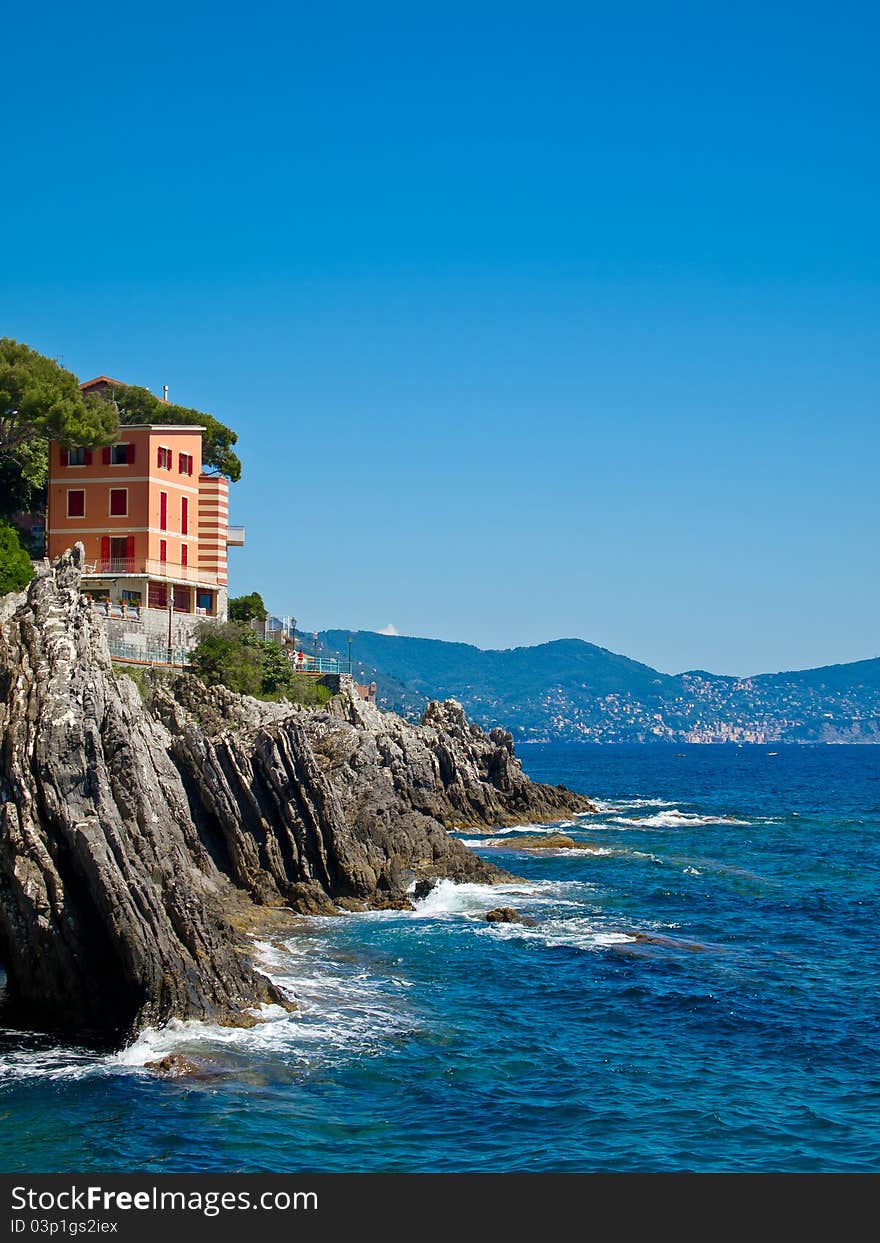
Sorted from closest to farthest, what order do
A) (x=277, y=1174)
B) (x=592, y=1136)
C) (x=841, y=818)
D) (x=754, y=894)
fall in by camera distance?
(x=277, y=1174) → (x=592, y=1136) → (x=754, y=894) → (x=841, y=818)

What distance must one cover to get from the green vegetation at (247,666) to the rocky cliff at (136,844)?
13263 millimetres

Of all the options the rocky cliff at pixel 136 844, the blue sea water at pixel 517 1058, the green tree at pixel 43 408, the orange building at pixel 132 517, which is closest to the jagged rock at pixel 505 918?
the blue sea water at pixel 517 1058

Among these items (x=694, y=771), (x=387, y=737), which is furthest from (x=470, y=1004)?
(x=694, y=771)

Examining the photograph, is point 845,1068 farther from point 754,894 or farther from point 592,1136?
point 754,894

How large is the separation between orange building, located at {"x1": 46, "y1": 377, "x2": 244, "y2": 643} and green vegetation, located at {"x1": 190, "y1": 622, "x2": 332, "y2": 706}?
295 cm

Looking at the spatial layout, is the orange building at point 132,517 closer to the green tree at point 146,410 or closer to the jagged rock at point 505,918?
the green tree at point 146,410

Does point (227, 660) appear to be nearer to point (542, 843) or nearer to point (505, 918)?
point (542, 843)

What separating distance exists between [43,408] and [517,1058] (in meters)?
47.0

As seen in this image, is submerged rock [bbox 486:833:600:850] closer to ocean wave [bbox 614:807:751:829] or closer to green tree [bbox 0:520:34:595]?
ocean wave [bbox 614:807:751:829]

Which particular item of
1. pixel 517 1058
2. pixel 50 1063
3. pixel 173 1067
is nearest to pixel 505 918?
pixel 517 1058

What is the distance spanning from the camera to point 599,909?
45.2 metres

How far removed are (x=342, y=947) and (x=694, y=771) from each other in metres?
141

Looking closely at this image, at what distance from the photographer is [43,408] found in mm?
63812

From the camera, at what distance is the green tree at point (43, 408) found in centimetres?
6309
